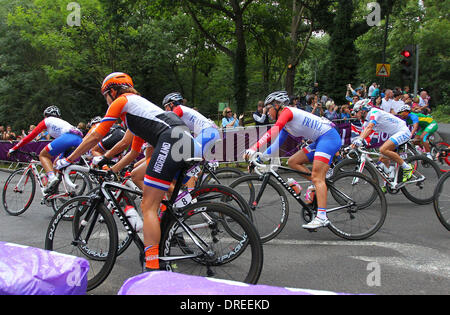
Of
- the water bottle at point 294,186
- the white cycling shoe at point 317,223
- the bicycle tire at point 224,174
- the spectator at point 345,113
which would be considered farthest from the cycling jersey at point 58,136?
the spectator at point 345,113

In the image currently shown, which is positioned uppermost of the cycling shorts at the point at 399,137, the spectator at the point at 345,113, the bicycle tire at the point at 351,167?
the spectator at the point at 345,113

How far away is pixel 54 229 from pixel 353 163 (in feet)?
16.4

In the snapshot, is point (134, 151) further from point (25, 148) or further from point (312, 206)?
point (25, 148)

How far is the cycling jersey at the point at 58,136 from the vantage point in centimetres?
745

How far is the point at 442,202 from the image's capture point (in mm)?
5445

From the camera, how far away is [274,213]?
544 centimetres

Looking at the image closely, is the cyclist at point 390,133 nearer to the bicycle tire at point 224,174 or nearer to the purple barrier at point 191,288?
the bicycle tire at point 224,174

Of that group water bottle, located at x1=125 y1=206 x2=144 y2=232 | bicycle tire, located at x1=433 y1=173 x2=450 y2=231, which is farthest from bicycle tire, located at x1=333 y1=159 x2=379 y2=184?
water bottle, located at x1=125 y1=206 x2=144 y2=232

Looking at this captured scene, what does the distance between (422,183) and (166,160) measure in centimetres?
546

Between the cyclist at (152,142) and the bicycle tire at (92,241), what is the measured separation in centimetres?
37

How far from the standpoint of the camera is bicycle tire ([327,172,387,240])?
5.41 meters

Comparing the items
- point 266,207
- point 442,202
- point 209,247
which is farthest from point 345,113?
point 209,247
